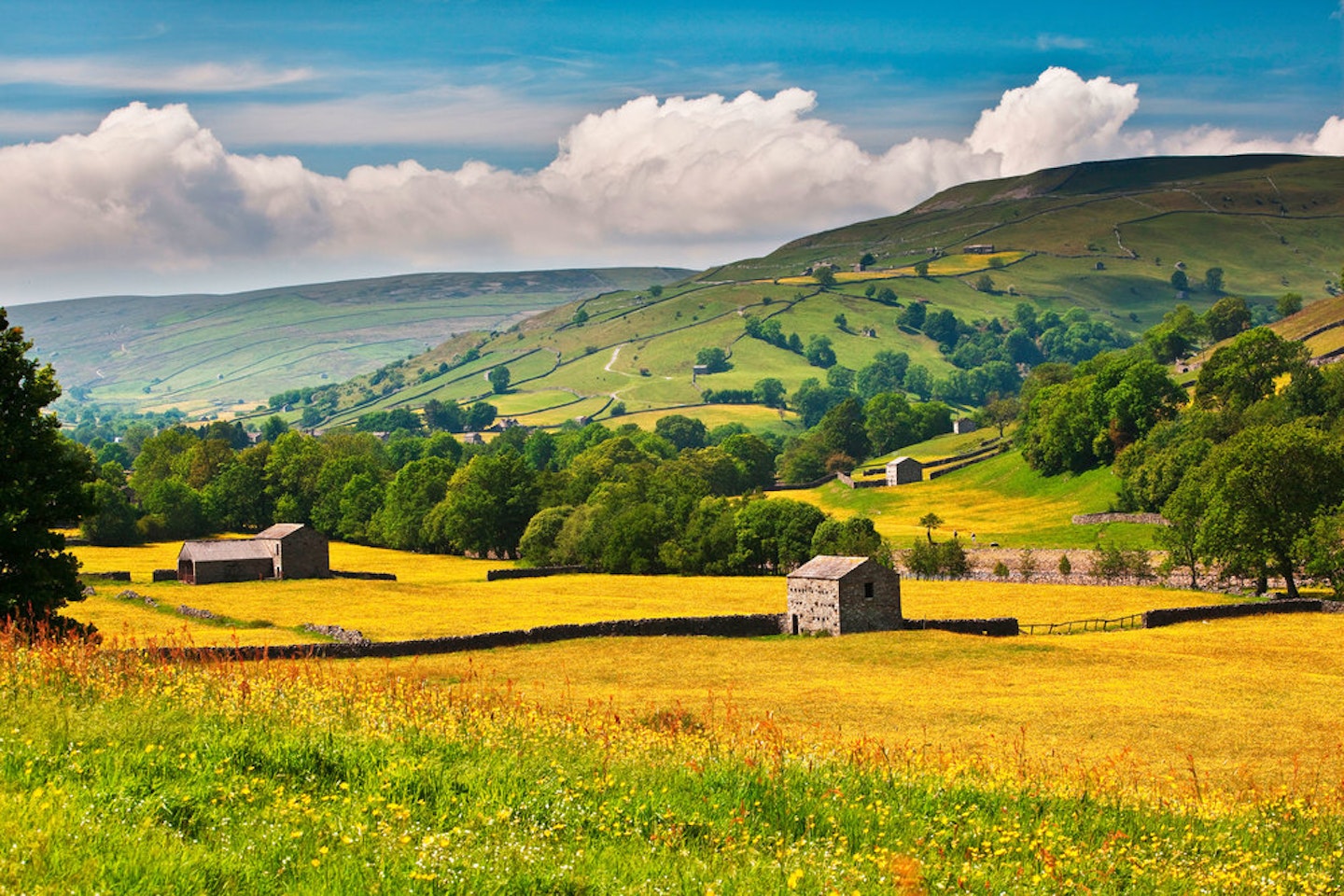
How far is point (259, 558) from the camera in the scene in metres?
86.4

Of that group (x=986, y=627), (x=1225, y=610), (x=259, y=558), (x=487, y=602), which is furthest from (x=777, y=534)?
(x=259, y=558)

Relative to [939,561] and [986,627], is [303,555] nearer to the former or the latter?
[939,561]

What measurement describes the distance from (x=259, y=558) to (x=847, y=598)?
47.2m

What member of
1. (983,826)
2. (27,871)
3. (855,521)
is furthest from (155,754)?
(855,521)

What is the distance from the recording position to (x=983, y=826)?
12.6m

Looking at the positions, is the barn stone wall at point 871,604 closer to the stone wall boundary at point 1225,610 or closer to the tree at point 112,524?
the stone wall boundary at point 1225,610

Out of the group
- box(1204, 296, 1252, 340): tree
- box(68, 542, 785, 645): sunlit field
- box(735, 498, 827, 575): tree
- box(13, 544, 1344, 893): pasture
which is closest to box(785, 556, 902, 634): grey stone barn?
box(68, 542, 785, 645): sunlit field

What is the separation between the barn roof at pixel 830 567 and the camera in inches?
2303

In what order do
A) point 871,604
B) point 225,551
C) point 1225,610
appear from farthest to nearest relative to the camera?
point 225,551
point 1225,610
point 871,604

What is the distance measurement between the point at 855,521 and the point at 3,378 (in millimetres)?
63598

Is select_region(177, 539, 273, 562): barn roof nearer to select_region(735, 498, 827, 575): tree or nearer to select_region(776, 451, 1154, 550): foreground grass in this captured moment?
select_region(735, 498, 827, 575): tree

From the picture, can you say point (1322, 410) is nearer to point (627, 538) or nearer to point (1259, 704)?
point (627, 538)

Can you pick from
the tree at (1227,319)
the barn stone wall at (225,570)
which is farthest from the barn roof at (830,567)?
the tree at (1227,319)

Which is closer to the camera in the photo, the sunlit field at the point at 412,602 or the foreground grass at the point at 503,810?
the foreground grass at the point at 503,810
